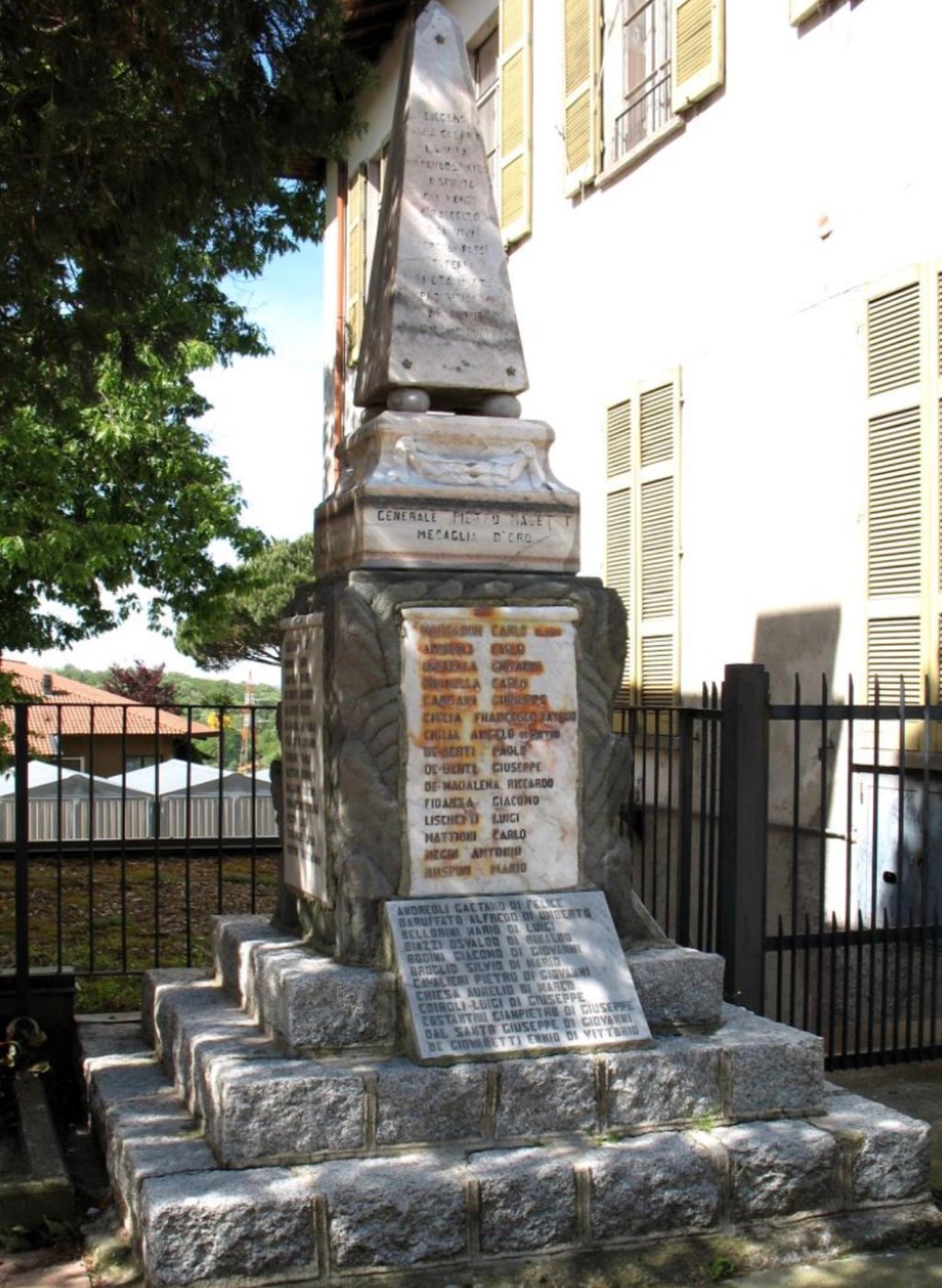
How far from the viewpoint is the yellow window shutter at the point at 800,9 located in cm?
838

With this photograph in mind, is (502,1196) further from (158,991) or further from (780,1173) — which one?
(158,991)

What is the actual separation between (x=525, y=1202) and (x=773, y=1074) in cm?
106

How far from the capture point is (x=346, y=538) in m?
5.47

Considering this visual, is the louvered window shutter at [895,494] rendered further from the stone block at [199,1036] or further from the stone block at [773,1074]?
the stone block at [199,1036]

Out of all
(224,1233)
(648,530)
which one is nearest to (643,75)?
(648,530)

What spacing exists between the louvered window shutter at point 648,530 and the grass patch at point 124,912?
3.19 m

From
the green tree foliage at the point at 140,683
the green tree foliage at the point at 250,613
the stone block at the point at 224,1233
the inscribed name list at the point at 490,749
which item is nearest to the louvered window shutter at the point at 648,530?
the inscribed name list at the point at 490,749

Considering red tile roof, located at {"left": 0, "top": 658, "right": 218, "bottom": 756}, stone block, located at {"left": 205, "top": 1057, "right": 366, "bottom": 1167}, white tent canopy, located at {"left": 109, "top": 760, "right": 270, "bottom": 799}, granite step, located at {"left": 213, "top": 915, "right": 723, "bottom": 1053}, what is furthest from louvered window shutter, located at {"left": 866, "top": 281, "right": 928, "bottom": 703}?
red tile roof, located at {"left": 0, "top": 658, "right": 218, "bottom": 756}

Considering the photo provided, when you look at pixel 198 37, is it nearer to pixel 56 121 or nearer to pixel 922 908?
pixel 56 121

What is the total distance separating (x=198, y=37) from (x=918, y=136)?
12.2 ft

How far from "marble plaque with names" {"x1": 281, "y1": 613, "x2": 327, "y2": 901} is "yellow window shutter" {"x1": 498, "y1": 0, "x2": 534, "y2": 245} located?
777 centimetres

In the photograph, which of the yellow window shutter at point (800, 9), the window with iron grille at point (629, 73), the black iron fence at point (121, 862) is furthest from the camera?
the window with iron grille at point (629, 73)

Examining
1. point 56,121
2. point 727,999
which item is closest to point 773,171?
point 56,121

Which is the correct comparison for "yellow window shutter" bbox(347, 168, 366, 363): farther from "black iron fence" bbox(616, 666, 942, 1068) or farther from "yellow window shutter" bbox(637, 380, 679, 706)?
"black iron fence" bbox(616, 666, 942, 1068)
